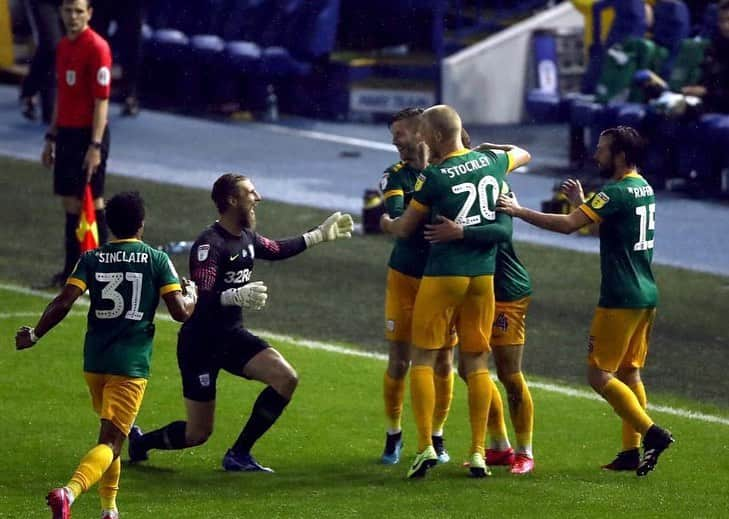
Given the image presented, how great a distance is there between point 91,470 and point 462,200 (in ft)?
8.19

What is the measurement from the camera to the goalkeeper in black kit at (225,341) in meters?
8.91

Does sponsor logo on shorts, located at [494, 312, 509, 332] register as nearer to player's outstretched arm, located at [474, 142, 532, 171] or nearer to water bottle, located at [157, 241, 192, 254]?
player's outstretched arm, located at [474, 142, 532, 171]

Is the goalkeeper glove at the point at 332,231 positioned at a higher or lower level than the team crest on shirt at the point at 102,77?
lower

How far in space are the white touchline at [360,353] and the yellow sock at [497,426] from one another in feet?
6.40

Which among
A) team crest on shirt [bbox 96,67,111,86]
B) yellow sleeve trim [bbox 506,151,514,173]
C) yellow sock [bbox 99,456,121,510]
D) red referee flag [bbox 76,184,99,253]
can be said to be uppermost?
team crest on shirt [bbox 96,67,111,86]

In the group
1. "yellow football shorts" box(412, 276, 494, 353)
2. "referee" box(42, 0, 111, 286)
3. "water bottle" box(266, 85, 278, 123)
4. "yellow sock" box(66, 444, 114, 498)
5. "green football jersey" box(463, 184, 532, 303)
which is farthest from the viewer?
"water bottle" box(266, 85, 278, 123)

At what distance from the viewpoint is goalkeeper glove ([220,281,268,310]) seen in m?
8.58

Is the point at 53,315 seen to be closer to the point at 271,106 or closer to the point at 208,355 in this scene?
the point at 208,355

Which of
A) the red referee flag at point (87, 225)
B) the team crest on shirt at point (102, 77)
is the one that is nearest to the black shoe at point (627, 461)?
the red referee flag at point (87, 225)

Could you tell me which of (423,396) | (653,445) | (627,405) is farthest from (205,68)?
(653,445)

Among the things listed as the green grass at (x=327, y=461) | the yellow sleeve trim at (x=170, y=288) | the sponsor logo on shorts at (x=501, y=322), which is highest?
the yellow sleeve trim at (x=170, y=288)

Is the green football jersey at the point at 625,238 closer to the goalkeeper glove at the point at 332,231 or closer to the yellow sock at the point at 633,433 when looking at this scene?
the yellow sock at the point at 633,433

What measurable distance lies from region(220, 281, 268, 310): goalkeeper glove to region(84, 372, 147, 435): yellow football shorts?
773mm

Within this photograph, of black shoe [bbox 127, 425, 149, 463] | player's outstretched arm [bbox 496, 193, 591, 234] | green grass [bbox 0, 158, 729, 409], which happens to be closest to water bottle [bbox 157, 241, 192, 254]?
green grass [bbox 0, 158, 729, 409]
